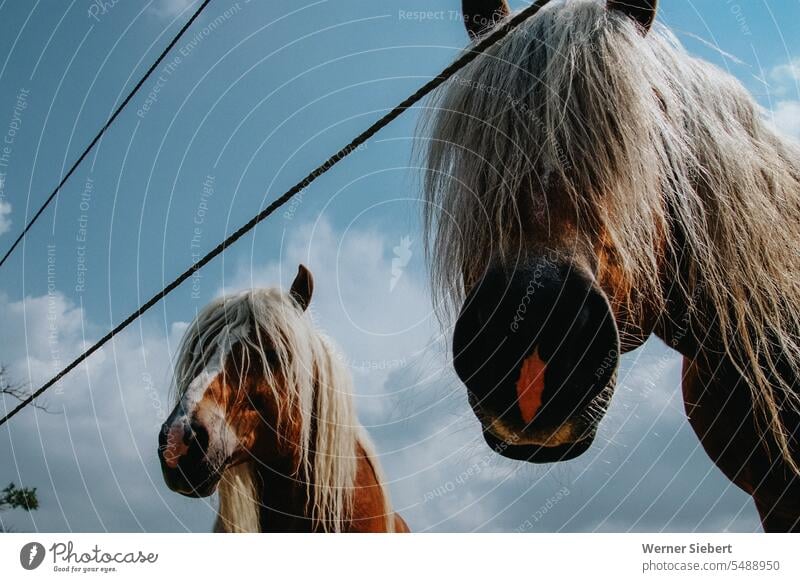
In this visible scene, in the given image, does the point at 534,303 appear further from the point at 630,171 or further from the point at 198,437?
the point at 198,437

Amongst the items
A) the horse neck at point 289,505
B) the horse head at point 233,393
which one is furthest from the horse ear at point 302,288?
the horse neck at point 289,505

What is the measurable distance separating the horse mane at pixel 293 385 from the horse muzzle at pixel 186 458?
0.38 ft

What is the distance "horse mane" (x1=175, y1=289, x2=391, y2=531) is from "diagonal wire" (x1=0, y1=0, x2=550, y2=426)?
0.18 metres

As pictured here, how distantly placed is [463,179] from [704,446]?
1.62 feet

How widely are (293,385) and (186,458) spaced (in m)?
0.25

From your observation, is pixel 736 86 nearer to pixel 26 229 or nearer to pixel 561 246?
pixel 561 246

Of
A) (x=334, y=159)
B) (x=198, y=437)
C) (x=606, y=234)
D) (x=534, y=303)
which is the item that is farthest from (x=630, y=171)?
(x=198, y=437)

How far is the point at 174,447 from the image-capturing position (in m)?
1.04

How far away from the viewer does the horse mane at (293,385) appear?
3.99 feet

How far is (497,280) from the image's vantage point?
1.70 feet

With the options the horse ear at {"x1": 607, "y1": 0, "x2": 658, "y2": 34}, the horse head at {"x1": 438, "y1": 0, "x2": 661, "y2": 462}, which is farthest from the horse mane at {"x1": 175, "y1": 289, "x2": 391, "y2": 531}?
the horse ear at {"x1": 607, "y1": 0, "x2": 658, "y2": 34}

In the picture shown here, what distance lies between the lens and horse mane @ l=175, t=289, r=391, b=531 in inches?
47.8
